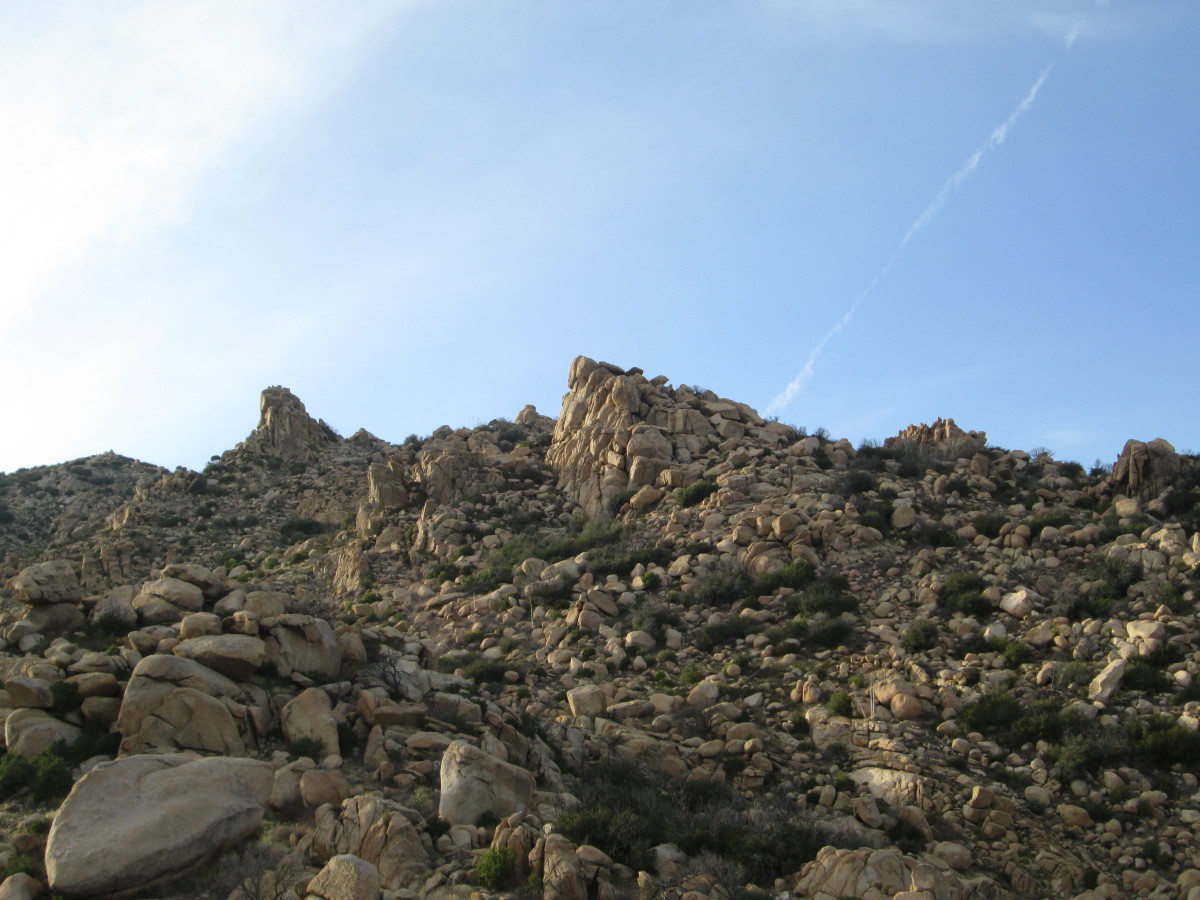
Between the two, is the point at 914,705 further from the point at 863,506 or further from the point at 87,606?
the point at 87,606

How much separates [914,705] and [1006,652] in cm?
266

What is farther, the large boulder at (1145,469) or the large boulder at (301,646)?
the large boulder at (1145,469)

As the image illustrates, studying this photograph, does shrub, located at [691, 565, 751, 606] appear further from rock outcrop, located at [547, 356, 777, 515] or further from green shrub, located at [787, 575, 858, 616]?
rock outcrop, located at [547, 356, 777, 515]

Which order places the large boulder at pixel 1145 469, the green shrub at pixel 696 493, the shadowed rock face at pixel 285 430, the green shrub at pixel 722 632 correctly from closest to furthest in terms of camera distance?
1. the green shrub at pixel 722 632
2. the large boulder at pixel 1145 469
3. the green shrub at pixel 696 493
4. the shadowed rock face at pixel 285 430

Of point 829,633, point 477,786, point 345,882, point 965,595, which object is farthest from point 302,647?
point 965,595

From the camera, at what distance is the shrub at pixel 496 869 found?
10.6 metres

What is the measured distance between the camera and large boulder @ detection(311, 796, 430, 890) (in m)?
10.7

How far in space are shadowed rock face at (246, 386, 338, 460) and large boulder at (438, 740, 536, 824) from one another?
108 feet

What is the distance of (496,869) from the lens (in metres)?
10.7

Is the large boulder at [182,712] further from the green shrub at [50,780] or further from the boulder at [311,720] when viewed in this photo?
the green shrub at [50,780]

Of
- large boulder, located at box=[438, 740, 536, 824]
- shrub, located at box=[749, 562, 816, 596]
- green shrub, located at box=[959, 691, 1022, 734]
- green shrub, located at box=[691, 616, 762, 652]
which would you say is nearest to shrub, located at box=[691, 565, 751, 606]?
shrub, located at box=[749, 562, 816, 596]

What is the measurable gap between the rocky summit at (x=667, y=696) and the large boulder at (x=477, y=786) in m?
Result: 0.04

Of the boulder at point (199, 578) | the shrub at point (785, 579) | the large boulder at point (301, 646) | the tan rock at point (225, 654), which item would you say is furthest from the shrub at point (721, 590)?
the tan rock at point (225, 654)

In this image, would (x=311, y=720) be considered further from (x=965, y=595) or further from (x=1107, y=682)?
(x=965, y=595)
